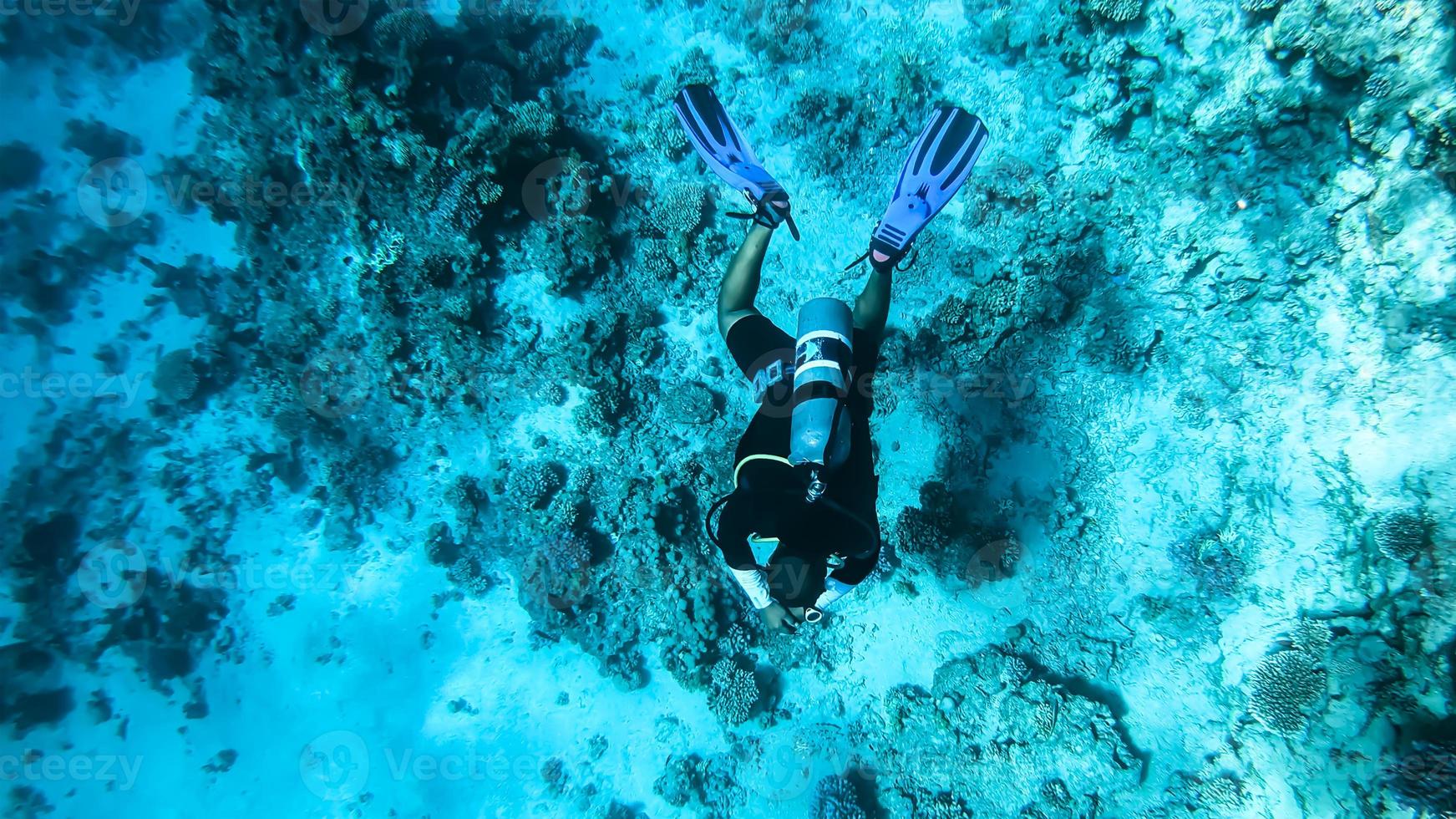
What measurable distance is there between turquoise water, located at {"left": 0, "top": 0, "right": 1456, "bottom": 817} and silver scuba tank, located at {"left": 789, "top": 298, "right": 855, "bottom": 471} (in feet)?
8.98

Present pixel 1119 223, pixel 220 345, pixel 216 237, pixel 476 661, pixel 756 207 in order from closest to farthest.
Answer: pixel 756 207 → pixel 1119 223 → pixel 476 661 → pixel 220 345 → pixel 216 237

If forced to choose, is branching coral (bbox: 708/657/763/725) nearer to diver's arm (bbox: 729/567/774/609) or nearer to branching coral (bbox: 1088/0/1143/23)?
diver's arm (bbox: 729/567/774/609)

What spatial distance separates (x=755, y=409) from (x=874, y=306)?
8.76 ft

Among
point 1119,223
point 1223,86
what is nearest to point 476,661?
point 1119,223

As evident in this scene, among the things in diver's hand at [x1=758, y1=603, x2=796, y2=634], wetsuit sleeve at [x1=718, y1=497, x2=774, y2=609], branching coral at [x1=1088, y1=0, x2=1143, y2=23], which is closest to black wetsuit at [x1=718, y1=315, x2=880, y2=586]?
wetsuit sleeve at [x1=718, y1=497, x2=774, y2=609]

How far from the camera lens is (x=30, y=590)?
35.8 feet

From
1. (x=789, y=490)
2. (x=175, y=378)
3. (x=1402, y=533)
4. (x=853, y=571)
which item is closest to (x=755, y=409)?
(x=853, y=571)

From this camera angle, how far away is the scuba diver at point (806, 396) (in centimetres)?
392

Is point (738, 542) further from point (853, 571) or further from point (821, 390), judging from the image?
point (821, 390)

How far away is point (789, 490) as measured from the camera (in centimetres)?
399

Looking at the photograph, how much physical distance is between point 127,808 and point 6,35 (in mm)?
15093

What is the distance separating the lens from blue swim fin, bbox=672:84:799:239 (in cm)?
555

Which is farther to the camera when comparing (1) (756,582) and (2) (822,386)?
(1) (756,582)

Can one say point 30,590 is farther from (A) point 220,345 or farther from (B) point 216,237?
(B) point 216,237
